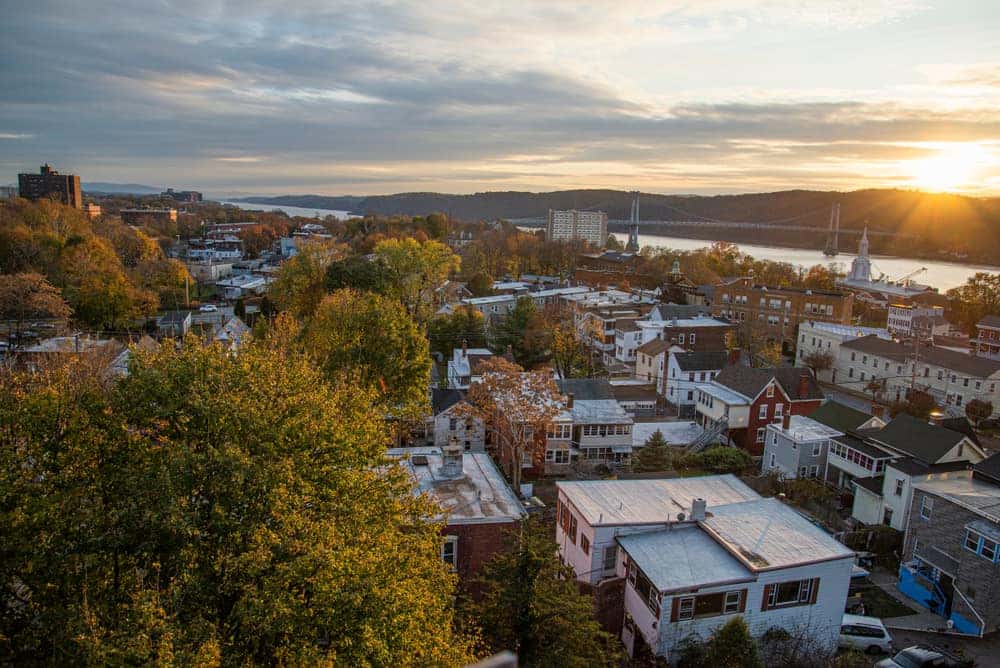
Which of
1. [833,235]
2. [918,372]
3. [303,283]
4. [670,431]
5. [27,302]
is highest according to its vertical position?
[833,235]

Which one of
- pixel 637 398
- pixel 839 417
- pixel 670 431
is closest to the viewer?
pixel 839 417

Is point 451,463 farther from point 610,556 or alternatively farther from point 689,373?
point 689,373

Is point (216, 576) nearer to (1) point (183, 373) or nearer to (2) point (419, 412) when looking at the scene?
(1) point (183, 373)

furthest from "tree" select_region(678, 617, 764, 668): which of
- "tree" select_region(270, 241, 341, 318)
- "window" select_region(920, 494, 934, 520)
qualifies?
"tree" select_region(270, 241, 341, 318)

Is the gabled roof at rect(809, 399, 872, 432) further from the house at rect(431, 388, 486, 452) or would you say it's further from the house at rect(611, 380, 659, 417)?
the house at rect(431, 388, 486, 452)

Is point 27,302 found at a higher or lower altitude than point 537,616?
higher

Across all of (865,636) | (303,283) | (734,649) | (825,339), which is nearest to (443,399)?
(734,649)
